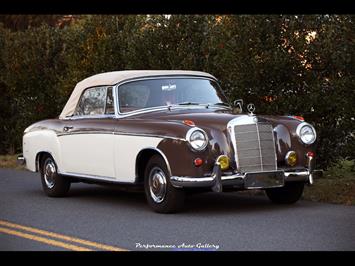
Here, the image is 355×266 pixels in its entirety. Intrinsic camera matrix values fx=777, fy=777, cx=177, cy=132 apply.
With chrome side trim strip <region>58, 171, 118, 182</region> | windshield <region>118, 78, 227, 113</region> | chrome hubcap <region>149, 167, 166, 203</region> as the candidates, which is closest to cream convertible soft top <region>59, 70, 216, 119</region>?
windshield <region>118, 78, 227, 113</region>

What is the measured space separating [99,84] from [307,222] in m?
4.17

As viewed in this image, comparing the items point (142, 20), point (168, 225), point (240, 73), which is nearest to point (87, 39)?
point (142, 20)

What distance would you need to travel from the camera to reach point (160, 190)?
31.6 feet

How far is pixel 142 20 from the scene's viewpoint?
17250 mm

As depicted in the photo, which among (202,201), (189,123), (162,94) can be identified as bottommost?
(202,201)

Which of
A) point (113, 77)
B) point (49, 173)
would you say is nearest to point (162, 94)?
point (113, 77)

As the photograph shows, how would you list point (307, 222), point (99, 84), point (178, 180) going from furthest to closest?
point (99, 84) → point (178, 180) → point (307, 222)

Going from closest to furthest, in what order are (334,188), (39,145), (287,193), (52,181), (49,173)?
(287,193) < (334,188) < (52,181) < (49,173) < (39,145)

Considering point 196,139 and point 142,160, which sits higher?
point 196,139

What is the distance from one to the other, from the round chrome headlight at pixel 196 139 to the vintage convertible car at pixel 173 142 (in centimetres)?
1

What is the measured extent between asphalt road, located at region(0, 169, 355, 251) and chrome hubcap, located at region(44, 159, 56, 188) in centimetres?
39

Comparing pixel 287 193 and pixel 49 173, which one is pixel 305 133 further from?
pixel 49 173

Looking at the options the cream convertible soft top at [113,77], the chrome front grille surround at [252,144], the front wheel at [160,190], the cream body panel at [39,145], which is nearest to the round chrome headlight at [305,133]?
the chrome front grille surround at [252,144]
